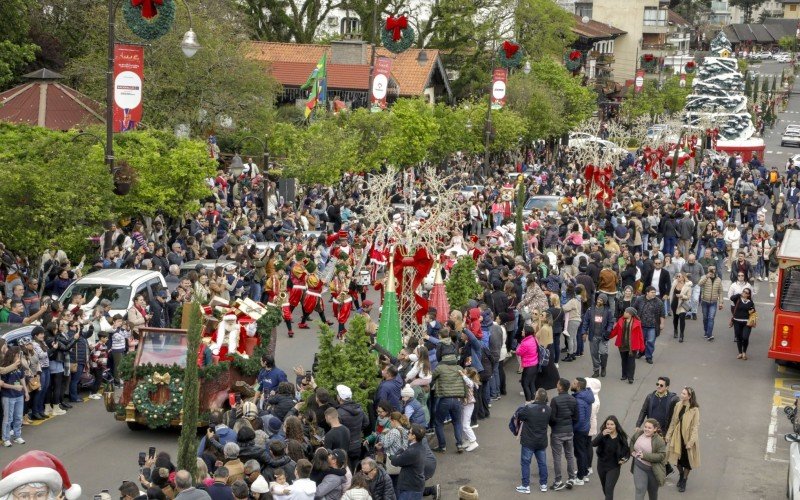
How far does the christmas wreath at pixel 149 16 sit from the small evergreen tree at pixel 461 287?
26.6 ft

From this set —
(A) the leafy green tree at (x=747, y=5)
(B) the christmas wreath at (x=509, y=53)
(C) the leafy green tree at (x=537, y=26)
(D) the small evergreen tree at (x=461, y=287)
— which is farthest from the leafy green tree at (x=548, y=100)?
(A) the leafy green tree at (x=747, y=5)

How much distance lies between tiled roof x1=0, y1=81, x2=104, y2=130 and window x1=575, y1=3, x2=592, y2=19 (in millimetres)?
86078

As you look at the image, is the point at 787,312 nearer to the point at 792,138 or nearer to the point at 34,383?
the point at 34,383

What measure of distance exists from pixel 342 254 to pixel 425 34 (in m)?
43.6

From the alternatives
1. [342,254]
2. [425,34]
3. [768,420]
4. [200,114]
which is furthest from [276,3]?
[768,420]

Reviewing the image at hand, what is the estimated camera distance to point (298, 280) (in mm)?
23953

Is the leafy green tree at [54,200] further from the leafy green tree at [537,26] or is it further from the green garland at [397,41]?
the leafy green tree at [537,26]

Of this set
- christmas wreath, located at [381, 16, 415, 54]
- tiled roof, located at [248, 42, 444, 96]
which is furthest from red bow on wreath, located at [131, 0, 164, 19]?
tiled roof, located at [248, 42, 444, 96]

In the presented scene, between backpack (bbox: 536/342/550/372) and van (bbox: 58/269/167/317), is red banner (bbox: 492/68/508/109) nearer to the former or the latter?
van (bbox: 58/269/167/317)

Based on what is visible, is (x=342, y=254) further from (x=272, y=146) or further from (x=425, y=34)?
(x=425, y=34)

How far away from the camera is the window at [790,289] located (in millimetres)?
21609

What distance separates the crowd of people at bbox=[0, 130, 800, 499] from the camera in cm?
1384

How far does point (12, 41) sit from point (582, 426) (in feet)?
91.2

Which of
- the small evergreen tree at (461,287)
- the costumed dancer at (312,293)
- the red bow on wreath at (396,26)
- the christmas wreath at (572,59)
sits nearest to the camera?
the small evergreen tree at (461,287)
